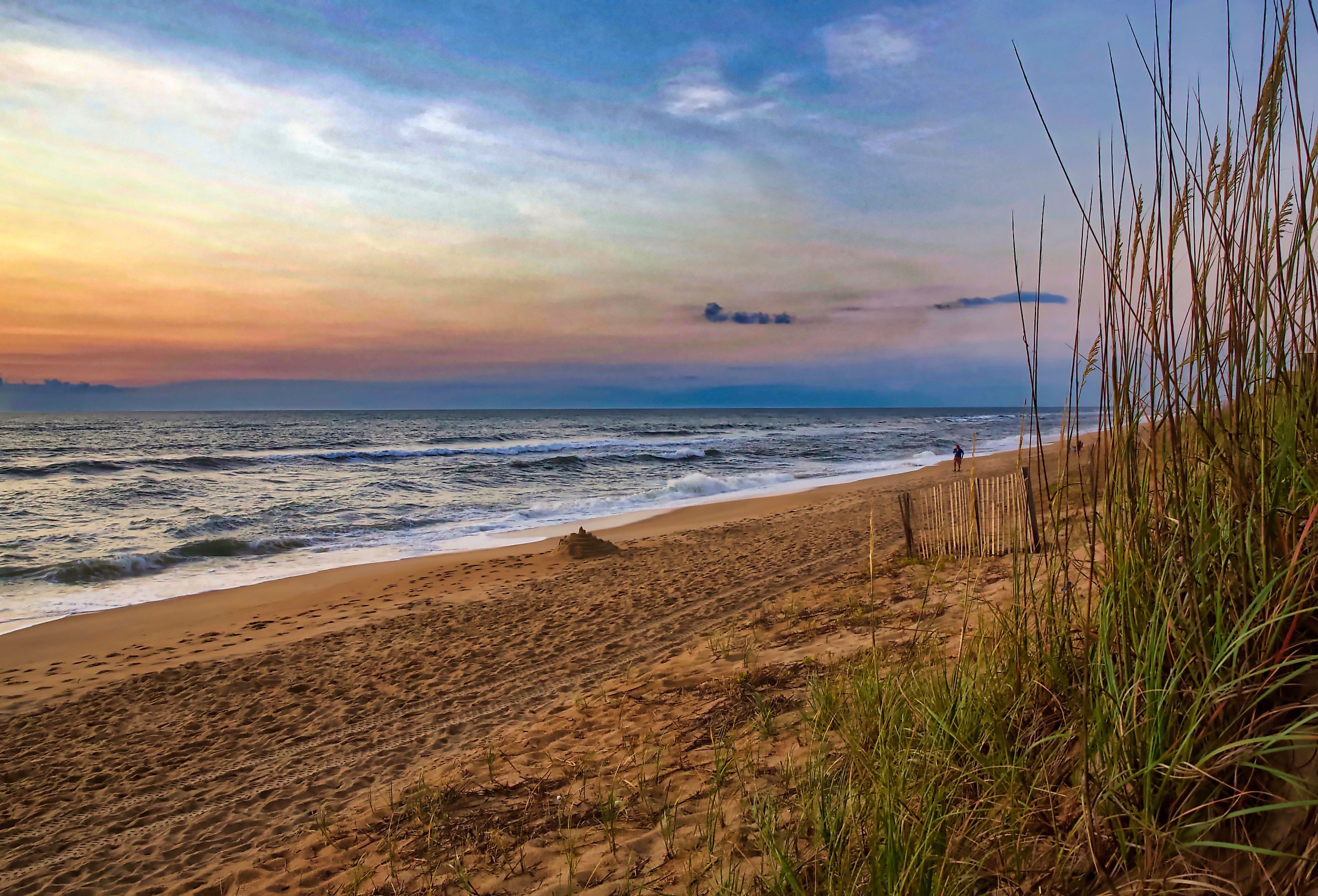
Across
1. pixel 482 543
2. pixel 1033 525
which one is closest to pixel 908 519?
pixel 1033 525

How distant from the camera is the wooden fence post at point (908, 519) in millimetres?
9594

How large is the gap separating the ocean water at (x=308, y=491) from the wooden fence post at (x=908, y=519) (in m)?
6.53

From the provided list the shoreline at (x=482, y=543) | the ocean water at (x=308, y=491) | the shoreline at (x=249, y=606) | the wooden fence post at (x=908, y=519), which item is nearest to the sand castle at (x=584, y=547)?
the shoreline at (x=249, y=606)

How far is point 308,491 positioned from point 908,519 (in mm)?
21109

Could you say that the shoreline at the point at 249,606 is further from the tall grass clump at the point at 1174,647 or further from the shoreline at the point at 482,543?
the tall grass clump at the point at 1174,647

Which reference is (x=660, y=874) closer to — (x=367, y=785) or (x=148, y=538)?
(x=367, y=785)

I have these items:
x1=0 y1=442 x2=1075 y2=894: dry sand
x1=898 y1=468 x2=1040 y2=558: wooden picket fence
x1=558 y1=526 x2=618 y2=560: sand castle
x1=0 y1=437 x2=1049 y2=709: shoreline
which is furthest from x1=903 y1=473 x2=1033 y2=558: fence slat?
x1=0 y1=437 x2=1049 y2=709: shoreline

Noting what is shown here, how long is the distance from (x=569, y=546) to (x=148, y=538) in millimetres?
10223

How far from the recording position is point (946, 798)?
2.29m

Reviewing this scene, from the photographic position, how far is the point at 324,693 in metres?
6.76

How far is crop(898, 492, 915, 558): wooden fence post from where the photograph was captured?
9.59m

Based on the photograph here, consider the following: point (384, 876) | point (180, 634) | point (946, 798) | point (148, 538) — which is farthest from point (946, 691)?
point (148, 538)

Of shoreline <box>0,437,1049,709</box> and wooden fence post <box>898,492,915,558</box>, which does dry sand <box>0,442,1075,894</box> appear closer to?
shoreline <box>0,437,1049,709</box>

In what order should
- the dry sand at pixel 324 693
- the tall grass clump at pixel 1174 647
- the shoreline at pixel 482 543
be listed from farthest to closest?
the shoreline at pixel 482 543 < the dry sand at pixel 324 693 < the tall grass clump at pixel 1174 647
